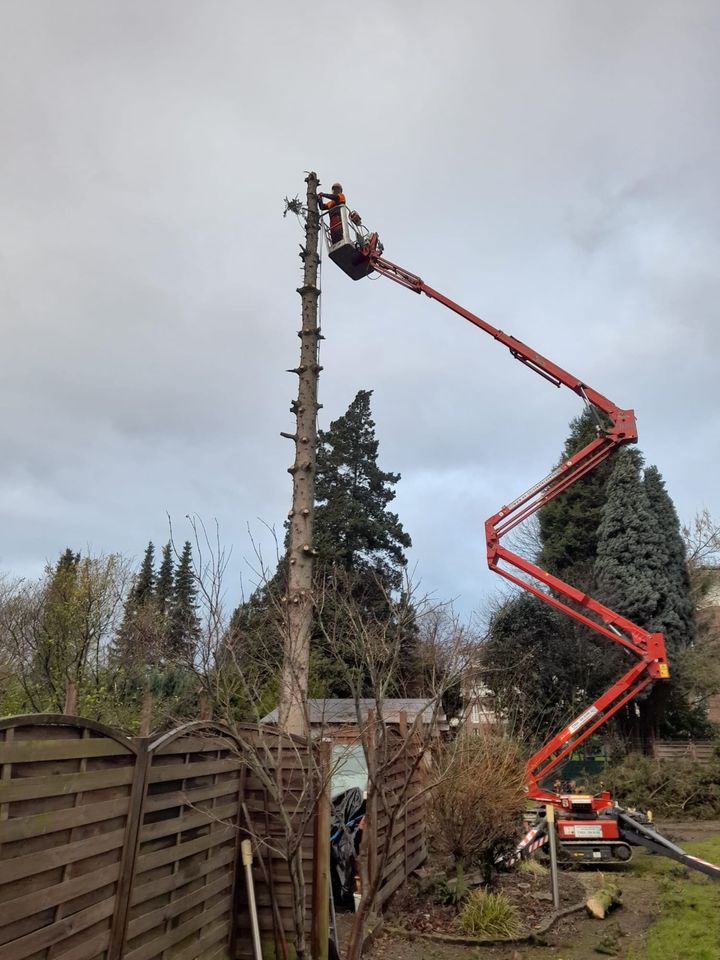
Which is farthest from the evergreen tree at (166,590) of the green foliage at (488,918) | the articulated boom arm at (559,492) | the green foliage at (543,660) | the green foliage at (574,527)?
the green foliage at (574,527)

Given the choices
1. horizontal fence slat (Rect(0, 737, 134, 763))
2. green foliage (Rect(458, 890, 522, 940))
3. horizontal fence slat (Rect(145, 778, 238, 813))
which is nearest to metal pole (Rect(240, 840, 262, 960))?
horizontal fence slat (Rect(145, 778, 238, 813))

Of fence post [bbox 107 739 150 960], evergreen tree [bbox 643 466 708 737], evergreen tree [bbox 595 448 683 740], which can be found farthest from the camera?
evergreen tree [bbox 595 448 683 740]

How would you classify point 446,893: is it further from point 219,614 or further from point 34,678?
point 34,678

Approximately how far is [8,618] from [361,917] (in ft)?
58.5

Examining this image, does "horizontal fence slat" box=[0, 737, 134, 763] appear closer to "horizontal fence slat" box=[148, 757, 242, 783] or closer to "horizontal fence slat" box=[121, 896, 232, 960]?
"horizontal fence slat" box=[148, 757, 242, 783]

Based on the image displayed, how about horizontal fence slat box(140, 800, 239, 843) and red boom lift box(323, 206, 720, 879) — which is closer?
horizontal fence slat box(140, 800, 239, 843)

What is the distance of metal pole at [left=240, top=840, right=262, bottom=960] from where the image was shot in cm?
462

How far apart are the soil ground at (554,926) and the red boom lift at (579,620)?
0.54 m

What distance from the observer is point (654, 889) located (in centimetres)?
898

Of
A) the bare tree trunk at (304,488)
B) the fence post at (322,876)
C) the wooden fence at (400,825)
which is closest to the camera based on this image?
the fence post at (322,876)

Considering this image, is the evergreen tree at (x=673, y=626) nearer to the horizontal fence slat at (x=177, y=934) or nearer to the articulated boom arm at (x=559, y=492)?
the articulated boom arm at (x=559, y=492)

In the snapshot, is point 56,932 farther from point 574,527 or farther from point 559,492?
point 574,527

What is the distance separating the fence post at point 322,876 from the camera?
16.4ft

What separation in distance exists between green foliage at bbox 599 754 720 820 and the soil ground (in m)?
8.26
